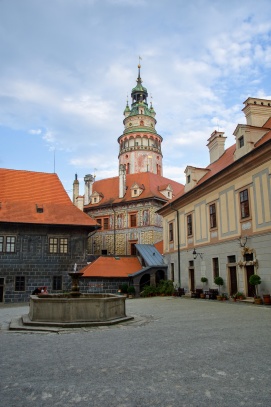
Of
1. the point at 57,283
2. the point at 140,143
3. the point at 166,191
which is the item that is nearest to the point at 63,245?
the point at 57,283

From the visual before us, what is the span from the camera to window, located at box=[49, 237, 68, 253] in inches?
1266

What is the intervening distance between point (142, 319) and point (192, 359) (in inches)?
252

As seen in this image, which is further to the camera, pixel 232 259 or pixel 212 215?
pixel 212 215

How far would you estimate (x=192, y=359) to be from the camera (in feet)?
21.1

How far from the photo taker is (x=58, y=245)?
32312 millimetres

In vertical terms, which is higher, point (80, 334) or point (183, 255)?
point (183, 255)

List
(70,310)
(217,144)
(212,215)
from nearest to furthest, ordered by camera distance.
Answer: (70,310)
(212,215)
(217,144)

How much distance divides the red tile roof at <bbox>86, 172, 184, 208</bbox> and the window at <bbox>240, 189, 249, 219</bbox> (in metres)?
21.3

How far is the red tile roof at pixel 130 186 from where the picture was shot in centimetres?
4249

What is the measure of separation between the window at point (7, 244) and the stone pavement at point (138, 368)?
22.5m

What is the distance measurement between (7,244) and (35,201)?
16.2 ft

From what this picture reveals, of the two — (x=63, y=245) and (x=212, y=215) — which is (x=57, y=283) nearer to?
(x=63, y=245)

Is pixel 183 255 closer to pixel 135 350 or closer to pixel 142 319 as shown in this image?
pixel 142 319

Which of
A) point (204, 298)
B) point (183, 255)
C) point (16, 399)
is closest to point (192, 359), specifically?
point (16, 399)
